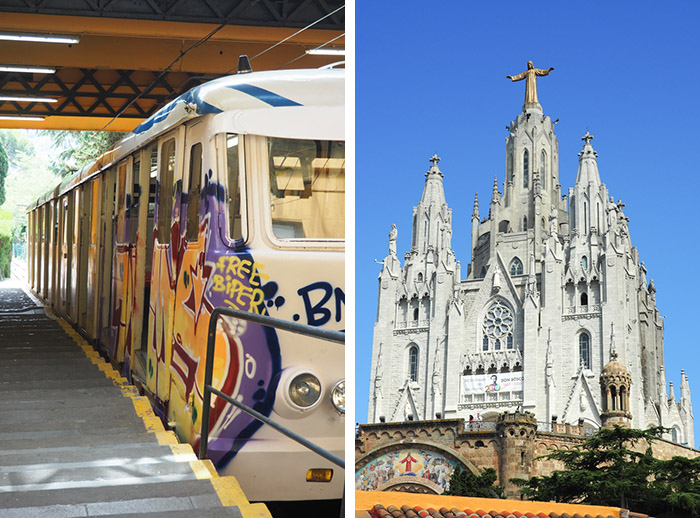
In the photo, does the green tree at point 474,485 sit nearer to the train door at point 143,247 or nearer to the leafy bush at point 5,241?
the train door at point 143,247

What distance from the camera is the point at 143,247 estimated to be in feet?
17.4

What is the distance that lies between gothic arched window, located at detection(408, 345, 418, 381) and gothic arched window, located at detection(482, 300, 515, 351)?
98.2 inches

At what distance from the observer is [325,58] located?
35.1ft

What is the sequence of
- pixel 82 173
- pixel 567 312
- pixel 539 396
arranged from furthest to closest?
pixel 567 312 < pixel 539 396 < pixel 82 173

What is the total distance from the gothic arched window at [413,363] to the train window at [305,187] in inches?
1030

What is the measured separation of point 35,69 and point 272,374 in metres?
7.27

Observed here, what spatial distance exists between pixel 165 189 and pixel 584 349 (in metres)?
27.0

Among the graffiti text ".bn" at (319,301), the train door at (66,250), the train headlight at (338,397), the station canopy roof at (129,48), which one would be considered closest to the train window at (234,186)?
the graffiti text ".bn" at (319,301)

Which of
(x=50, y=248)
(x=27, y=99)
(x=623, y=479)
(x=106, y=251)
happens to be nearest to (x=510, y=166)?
(x=623, y=479)

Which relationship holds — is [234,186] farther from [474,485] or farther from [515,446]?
[515,446]

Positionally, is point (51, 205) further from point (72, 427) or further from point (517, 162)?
point (517, 162)

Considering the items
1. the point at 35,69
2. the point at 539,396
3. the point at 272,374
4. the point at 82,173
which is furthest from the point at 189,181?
the point at 539,396

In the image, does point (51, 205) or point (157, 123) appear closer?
point (157, 123)

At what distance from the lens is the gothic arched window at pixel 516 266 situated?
113ft
